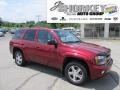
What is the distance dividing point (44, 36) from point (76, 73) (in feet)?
6.91

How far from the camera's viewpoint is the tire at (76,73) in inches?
281

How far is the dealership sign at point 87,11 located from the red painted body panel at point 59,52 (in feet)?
114

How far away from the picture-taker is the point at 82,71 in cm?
716

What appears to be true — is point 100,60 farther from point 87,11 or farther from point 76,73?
point 87,11

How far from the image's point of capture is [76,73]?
734 centimetres

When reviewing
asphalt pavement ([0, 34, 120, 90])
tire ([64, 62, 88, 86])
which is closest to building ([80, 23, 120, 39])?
asphalt pavement ([0, 34, 120, 90])

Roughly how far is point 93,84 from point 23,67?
11.8 ft

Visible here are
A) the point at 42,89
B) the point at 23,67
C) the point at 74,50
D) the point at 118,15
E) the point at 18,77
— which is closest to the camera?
the point at 42,89

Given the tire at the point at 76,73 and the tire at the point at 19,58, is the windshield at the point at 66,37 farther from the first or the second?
the tire at the point at 19,58

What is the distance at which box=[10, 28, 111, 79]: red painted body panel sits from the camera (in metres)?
6.96

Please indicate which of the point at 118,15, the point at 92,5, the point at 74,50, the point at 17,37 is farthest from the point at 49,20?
the point at 74,50

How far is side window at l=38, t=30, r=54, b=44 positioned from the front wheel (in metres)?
1.39

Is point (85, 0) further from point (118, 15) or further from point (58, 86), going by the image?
point (58, 86)

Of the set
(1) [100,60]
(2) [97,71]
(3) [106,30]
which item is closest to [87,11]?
(3) [106,30]
